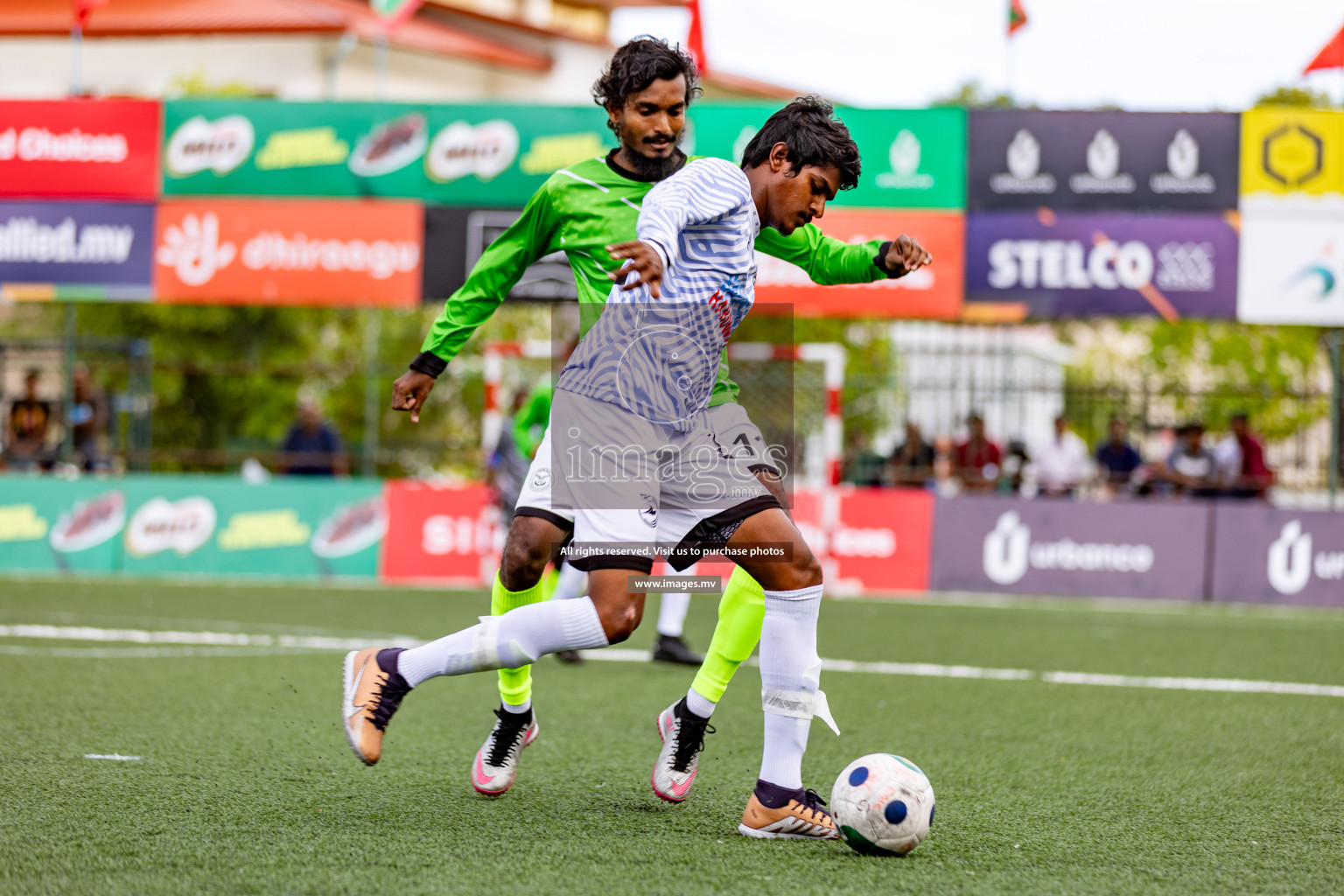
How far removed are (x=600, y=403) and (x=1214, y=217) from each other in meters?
10.7

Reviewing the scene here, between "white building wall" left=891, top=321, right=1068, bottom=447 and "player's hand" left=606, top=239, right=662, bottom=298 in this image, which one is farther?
"white building wall" left=891, top=321, right=1068, bottom=447

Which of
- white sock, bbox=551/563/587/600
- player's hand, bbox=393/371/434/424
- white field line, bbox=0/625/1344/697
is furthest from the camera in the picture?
white field line, bbox=0/625/1344/697

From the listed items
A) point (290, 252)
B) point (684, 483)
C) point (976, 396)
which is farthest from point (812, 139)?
point (976, 396)

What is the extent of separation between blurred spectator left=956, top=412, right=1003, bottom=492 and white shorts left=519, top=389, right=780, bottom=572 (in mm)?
11079

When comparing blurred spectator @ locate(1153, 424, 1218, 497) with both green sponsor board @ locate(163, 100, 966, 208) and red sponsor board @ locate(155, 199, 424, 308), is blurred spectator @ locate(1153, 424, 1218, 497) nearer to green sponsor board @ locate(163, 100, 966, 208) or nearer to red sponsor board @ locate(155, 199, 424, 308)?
green sponsor board @ locate(163, 100, 966, 208)

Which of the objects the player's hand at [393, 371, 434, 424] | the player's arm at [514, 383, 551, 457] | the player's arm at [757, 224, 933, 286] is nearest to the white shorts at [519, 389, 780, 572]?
the player's hand at [393, 371, 434, 424]

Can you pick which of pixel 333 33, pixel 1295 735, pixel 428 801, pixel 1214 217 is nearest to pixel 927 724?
pixel 1295 735

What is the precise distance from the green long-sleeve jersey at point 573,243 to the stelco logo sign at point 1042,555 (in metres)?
9.93

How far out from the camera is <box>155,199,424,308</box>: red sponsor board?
1347 cm

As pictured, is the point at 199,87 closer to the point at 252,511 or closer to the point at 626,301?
the point at 252,511

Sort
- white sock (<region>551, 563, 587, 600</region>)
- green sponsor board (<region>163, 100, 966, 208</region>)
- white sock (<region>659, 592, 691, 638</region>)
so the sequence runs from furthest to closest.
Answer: green sponsor board (<region>163, 100, 966, 208</region>), white sock (<region>659, 592, 691, 638</region>), white sock (<region>551, 563, 587, 600</region>)

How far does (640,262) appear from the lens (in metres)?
3.25

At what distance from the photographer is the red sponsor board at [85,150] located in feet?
44.7

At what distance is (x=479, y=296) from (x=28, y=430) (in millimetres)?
12252
